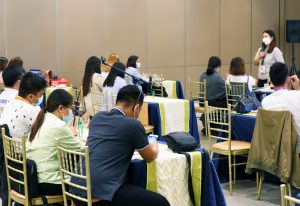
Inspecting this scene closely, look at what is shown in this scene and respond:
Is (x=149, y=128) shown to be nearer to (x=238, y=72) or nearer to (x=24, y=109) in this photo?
(x=238, y=72)

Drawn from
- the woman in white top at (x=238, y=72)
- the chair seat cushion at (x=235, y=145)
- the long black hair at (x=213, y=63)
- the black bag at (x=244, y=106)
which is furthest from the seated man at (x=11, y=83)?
the long black hair at (x=213, y=63)

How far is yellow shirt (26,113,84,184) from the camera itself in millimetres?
3494

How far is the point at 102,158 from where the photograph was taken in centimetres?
317

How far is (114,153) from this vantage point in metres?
3.16

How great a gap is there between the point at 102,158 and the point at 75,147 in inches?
16.1

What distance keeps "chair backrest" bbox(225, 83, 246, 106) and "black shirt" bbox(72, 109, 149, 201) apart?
415 cm

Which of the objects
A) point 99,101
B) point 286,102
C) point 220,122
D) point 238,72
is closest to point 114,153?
point 286,102

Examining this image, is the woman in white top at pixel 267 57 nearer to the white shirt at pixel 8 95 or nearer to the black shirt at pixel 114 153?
the white shirt at pixel 8 95

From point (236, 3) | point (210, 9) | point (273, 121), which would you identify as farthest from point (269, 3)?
point (273, 121)

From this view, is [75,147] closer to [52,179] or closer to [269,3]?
[52,179]

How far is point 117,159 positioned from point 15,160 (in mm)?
797

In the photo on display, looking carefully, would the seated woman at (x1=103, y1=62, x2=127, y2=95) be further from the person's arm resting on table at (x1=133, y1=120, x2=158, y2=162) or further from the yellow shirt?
the person's arm resting on table at (x1=133, y1=120, x2=158, y2=162)

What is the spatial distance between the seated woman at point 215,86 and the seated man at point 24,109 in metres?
3.82

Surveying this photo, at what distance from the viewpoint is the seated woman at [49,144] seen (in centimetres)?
350
